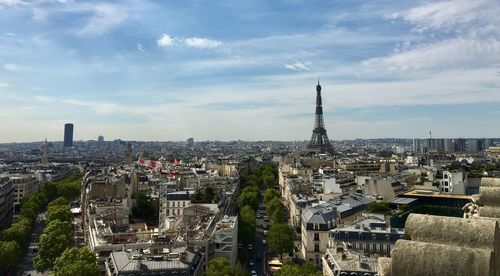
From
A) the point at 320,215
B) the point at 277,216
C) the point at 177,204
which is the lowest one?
the point at 277,216

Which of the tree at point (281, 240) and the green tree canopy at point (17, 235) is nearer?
the tree at point (281, 240)

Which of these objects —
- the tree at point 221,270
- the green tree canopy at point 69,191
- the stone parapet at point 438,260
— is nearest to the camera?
the stone parapet at point 438,260

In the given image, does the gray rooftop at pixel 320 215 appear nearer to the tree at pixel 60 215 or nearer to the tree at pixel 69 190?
the tree at pixel 60 215

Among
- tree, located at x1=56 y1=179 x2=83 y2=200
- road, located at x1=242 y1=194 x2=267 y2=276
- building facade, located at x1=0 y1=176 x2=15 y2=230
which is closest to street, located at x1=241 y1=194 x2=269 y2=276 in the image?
road, located at x1=242 y1=194 x2=267 y2=276

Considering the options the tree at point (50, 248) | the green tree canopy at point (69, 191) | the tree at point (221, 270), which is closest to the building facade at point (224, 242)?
the tree at point (221, 270)

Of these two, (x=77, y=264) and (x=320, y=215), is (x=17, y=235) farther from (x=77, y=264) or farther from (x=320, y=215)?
(x=320, y=215)

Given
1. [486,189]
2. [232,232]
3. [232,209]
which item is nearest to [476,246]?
[486,189]

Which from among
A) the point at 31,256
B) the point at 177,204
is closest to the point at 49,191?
the point at 31,256

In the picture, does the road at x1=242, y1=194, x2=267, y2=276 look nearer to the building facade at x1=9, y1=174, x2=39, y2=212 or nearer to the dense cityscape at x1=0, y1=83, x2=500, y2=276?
the dense cityscape at x1=0, y1=83, x2=500, y2=276
